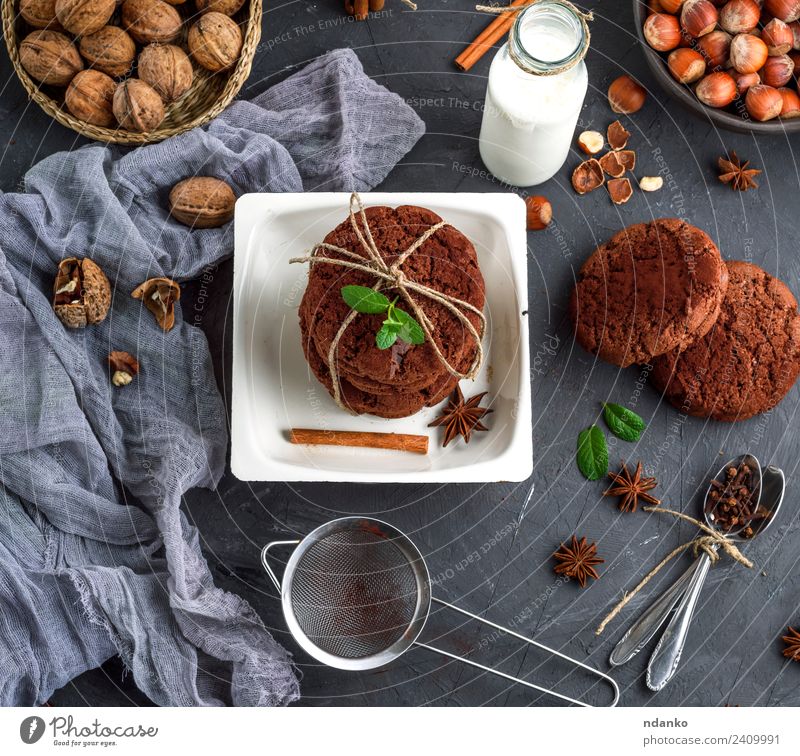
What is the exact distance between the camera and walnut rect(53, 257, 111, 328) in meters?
1.75

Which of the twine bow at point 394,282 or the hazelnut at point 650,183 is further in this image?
the hazelnut at point 650,183

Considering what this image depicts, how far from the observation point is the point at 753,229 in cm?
196

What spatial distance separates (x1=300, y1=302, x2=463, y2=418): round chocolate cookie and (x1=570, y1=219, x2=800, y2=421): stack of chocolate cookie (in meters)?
0.42

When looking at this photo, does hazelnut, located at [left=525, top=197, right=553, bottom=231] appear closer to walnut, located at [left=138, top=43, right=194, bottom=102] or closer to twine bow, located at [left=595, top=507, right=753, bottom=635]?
twine bow, located at [left=595, top=507, right=753, bottom=635]

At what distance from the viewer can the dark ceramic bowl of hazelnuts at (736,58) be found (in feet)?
6.00

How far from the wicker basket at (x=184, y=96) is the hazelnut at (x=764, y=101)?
42.4 inches

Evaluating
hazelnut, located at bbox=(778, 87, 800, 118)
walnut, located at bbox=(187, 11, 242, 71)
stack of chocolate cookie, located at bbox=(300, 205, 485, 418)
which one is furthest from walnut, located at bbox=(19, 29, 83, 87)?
hazelnut, located at bbox=(778, 87, 800, 118)

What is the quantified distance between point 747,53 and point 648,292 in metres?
0.57

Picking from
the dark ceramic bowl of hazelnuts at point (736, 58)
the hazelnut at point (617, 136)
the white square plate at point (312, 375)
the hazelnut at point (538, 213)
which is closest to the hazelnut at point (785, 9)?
the dark ceramic bowl of hazelnuts at point (736, 58)

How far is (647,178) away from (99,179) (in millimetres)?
1204

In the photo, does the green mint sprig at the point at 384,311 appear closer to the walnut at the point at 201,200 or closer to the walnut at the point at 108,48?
the walnut at the point at 201,200

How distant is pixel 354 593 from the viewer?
1.78 meters

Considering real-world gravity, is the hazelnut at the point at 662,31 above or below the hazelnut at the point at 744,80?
above
